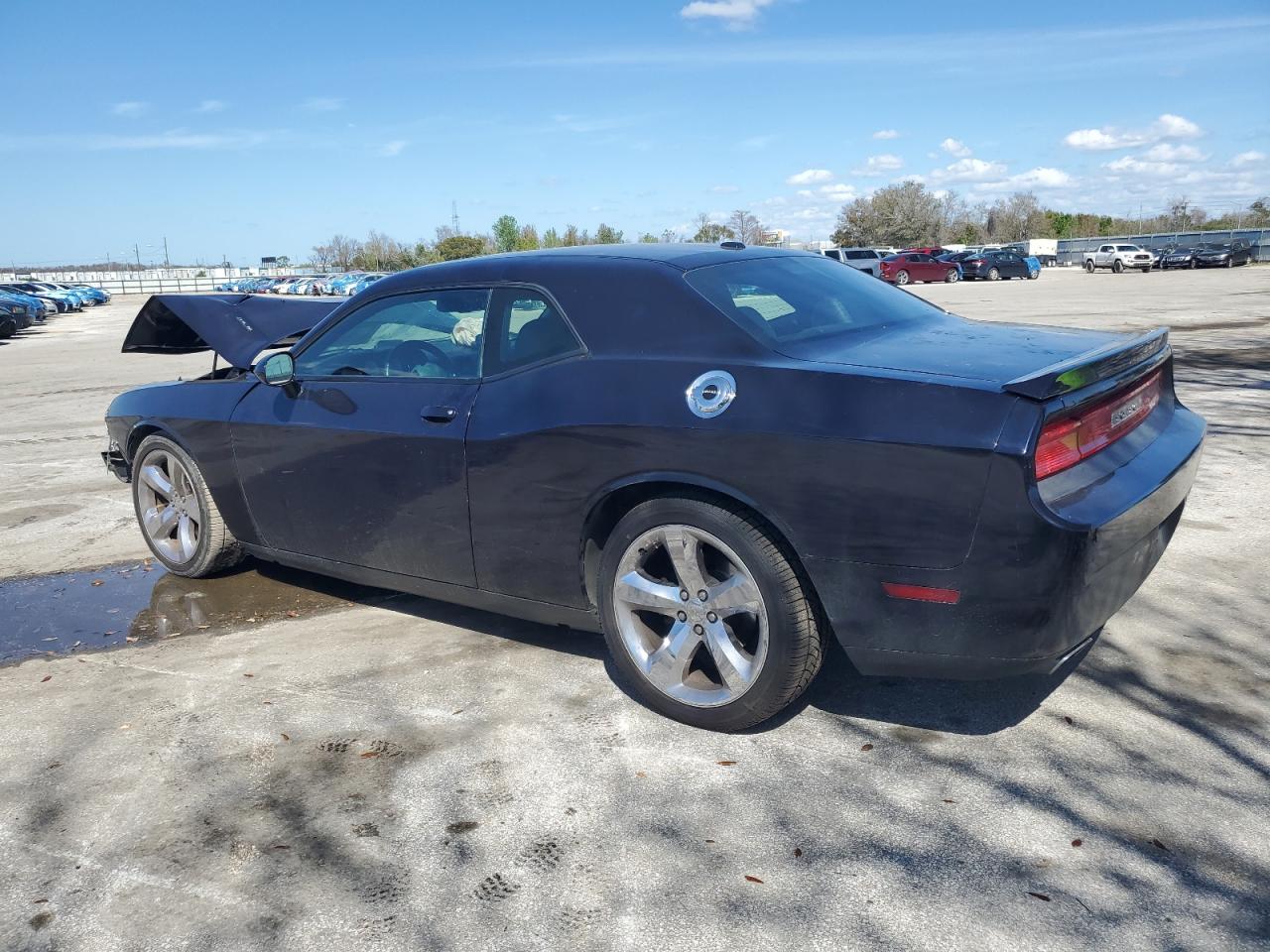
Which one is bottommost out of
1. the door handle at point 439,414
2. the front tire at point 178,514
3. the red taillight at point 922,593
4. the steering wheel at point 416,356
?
the front tire at point 178,514

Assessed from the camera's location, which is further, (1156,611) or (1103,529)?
(1156,611)

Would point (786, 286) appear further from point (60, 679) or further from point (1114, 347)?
point (60, 679)

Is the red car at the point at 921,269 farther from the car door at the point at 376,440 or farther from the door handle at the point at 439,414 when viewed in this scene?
the door handle at the point at 439,414

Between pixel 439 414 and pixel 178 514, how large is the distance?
2.19 meters

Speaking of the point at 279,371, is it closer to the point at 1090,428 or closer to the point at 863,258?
the point at 1090,428

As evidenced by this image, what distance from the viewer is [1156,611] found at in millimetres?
4289

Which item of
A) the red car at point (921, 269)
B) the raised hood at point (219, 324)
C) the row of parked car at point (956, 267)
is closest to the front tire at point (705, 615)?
the raised hood at point (219, 324)

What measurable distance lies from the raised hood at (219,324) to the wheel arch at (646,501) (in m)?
2.17

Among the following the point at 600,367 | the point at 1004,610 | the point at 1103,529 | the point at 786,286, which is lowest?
the point at 1004,610

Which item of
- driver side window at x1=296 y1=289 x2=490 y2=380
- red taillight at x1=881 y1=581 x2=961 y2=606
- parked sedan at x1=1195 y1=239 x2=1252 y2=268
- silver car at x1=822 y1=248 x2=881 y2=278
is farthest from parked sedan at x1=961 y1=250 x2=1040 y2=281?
red taillight at x1=881 y1=581 x2=961 y2=606

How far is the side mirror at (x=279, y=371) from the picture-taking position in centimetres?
444

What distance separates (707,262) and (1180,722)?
87.8 inches

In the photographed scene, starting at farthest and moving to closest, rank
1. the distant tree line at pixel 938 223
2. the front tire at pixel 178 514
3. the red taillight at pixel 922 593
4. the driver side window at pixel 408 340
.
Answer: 1. the distant tree line at pixel 938 223
2. the front tire at pixel 178 514
3. the driver side window at pixel 408 340
4. the red taillight at pixel 922 593

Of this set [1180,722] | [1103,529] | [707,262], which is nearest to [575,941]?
[1103,529]
